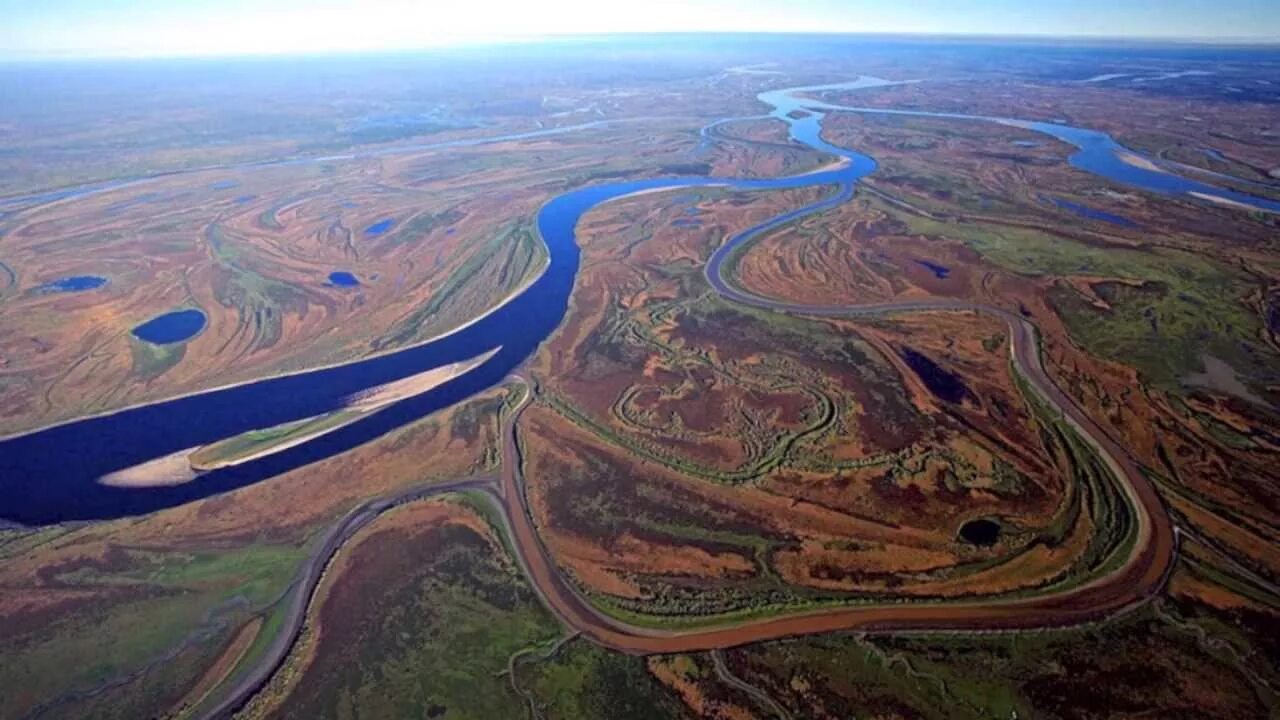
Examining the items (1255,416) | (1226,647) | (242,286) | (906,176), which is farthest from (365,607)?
(906,176)

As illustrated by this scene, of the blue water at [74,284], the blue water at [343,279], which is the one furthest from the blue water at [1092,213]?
the blue water at [74,284]

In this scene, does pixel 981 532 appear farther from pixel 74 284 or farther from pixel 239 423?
pixel 74 284

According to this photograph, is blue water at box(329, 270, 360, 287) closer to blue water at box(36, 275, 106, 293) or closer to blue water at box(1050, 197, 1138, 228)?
blue water at box(36, 275, 106, 293)

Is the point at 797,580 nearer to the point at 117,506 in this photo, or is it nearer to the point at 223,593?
the point at 223,593

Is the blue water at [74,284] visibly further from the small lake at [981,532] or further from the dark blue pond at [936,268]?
the dark blue pond at [936,268]

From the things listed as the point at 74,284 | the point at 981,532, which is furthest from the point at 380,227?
the point at 981,532

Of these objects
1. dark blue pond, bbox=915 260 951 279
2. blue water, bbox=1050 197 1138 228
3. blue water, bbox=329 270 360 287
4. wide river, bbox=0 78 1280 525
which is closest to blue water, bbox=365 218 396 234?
blue water, bbox=329 270 360 287
